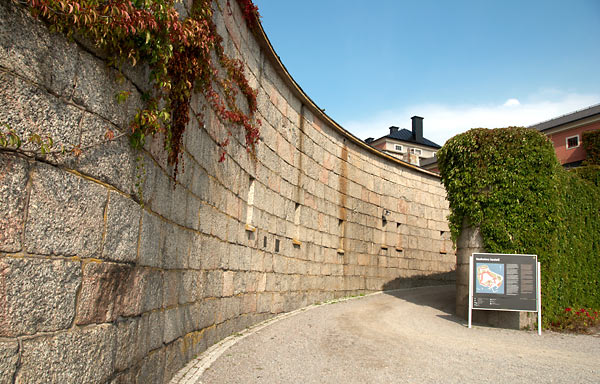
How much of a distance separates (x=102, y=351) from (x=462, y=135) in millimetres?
8879

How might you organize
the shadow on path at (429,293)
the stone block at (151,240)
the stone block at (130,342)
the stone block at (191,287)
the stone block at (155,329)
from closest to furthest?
the stone block at (130,342) → the stone block at (151,240) → the stone block at (155,329) → the stone block at (191,287) → the shadow on path at (429,293)

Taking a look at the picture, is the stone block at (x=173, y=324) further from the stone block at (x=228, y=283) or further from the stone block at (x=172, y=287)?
the stone block at (x=228, y=283)

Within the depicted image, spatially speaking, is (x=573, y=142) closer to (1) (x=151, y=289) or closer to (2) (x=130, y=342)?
(1) (x=151, y=289)

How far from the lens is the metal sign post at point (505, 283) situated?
27.9ft

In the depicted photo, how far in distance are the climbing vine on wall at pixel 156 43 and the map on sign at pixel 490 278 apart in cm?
586

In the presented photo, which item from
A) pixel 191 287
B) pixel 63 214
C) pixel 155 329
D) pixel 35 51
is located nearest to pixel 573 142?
pixel 191 287

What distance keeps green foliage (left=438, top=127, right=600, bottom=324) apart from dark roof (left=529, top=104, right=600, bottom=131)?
750 inches

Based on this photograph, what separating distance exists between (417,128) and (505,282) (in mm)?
39536

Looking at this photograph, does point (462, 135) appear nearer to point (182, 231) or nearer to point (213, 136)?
point (213, 136)

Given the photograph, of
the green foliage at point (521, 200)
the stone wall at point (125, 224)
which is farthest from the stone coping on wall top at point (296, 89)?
the green foliage at point (521, 200)

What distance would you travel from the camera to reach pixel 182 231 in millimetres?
4660

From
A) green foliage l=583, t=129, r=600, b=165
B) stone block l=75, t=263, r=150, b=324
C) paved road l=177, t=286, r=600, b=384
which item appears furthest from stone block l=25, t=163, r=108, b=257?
green foliage l=583, t=129, r=600, b=165

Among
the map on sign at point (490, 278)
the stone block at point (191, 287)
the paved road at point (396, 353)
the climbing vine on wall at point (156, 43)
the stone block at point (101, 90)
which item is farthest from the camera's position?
the map on sign at point (490, 278)

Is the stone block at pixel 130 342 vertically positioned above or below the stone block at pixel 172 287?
below
